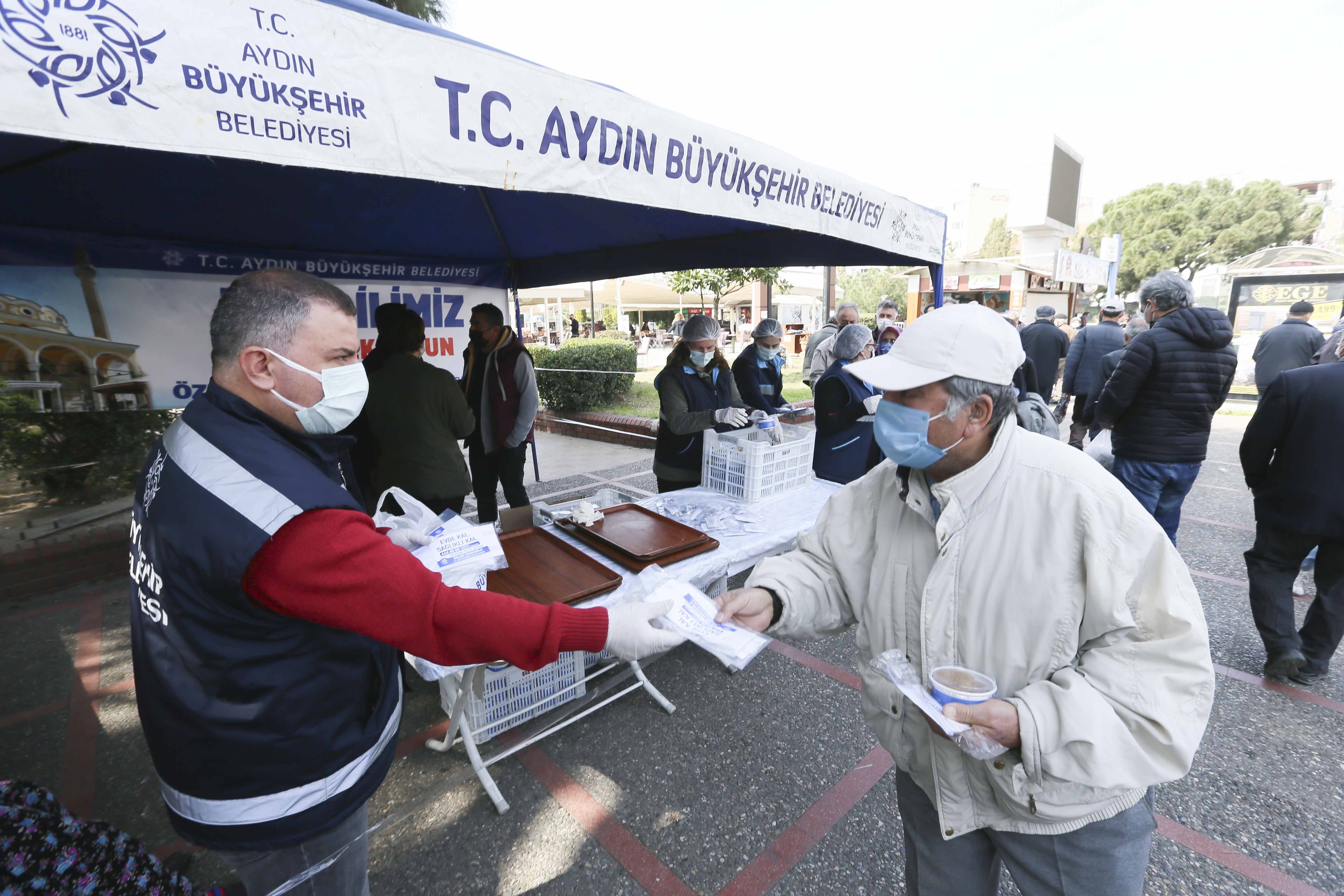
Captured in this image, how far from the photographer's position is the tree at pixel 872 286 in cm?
5500

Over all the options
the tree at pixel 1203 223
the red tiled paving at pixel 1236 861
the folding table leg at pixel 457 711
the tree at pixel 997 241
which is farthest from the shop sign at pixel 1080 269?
the tree at pixel 997 241

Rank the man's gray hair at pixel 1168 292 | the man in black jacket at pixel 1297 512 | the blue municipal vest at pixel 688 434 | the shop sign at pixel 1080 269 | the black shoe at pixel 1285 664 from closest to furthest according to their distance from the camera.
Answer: the man in black jacket at pixel 1297 512 → the black shoe at pixel 1285 664 → the man's gray hair at pixel 1168 292 → the blue municipal vest at pixel 688 434 → the shop sign at pixel 1080 269

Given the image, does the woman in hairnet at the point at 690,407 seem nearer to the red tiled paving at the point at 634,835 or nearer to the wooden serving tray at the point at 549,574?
the wooden serving tray at the point at 549,574

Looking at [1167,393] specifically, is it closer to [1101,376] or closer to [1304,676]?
[1304,676]

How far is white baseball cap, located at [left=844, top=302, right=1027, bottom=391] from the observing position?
4.02ft

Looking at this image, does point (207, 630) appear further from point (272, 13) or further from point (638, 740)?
point (638, 740)

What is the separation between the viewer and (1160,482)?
12.5ft

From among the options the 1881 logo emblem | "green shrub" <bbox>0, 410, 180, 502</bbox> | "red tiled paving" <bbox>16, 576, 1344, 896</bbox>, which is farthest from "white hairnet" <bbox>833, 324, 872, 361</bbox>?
"green shrub" <bbox>0, 410, 180, 502</bbox>

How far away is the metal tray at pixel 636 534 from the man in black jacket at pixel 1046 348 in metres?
6.76

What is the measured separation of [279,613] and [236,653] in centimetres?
12

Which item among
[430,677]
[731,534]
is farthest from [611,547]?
[430,677]

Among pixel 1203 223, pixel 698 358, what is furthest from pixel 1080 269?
pixel 698 358

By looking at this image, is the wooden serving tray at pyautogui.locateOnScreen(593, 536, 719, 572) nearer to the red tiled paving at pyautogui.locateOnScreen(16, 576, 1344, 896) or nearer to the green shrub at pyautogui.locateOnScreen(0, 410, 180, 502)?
the red tiled paving at pyautogui.locateOnScreen(16, 576, 1344, 896)

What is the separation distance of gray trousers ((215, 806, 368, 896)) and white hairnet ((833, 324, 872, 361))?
3775 mm
